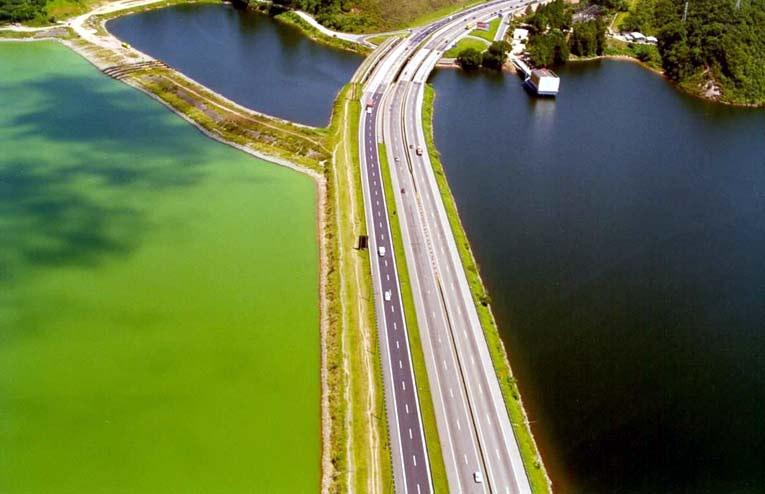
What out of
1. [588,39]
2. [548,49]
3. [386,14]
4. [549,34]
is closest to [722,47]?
[588,39]

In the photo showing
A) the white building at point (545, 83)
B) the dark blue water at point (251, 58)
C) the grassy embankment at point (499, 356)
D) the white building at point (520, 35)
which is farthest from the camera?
the white building at point (520, 35)

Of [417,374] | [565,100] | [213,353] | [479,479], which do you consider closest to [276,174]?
[213,353]

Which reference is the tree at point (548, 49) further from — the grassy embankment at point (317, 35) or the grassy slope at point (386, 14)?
the grassy embankment at point (317, 35)

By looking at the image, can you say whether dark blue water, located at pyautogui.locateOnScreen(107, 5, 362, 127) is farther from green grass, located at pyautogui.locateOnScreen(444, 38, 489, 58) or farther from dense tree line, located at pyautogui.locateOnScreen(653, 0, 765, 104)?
dense tree line, located at pyautogui.locateOnScreen(653, 0, 765, 104)

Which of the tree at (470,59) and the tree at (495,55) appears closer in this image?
the tree at (495,55)

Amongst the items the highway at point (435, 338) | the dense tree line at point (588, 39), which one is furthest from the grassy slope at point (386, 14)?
the highway at point (435, 338)

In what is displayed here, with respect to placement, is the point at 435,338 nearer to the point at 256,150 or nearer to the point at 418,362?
the point at 418,362

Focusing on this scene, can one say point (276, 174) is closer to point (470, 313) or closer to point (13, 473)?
point (470, 313)

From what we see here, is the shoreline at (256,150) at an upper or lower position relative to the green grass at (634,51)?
lower
